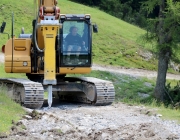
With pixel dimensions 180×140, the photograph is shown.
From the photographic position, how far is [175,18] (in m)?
21.5

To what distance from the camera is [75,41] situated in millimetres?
16719

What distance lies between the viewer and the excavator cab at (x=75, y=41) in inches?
655

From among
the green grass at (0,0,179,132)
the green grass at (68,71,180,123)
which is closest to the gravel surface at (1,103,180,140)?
the green grass at (68,71,180,123)

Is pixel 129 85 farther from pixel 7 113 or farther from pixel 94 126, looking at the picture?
pixel 7 113

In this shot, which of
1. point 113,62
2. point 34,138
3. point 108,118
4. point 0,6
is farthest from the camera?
point 0,6

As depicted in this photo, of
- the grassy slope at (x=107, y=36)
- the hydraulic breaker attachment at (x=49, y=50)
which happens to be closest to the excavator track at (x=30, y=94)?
the hydraulic breaker attachment at (x=49, y=50)

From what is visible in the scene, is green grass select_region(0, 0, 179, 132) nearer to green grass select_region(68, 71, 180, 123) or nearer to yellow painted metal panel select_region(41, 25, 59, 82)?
green grass select_region(68, 71, 180, 123)

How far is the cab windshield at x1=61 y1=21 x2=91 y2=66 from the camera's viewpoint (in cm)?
1667

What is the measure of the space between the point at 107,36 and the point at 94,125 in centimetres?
2786

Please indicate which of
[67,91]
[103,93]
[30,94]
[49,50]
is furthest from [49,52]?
[67,91]

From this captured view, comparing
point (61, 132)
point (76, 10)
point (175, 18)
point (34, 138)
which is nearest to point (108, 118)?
point (61, 132)

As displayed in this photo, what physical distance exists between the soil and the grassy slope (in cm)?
1922

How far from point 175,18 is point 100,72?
8.43 metres

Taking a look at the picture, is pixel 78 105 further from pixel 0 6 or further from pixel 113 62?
pixel 0 6
